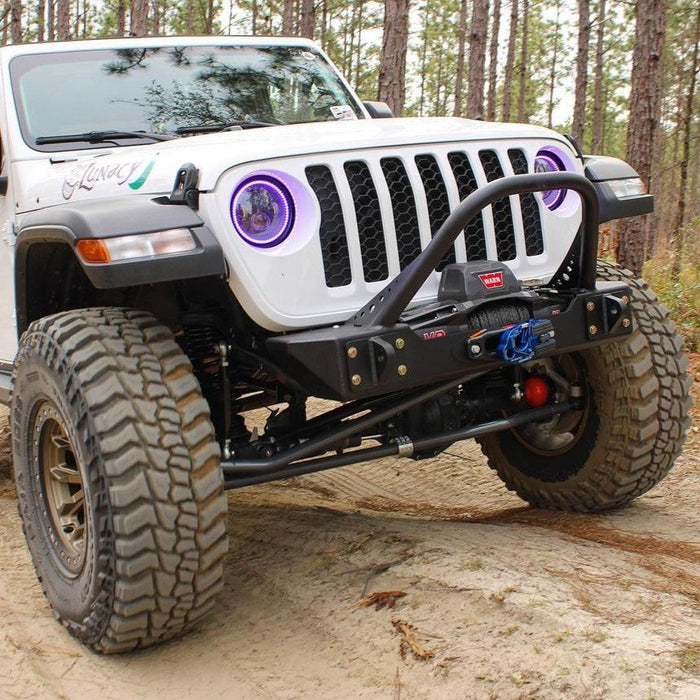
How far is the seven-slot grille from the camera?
3031mm

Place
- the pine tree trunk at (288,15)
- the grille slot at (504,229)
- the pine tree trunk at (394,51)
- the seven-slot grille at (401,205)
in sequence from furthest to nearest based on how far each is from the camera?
the pine tree trunk at (288,15) → the pine tree trunk at (394,51) → the grille slot at (504,229) → the seven-slot grille at (401,205)

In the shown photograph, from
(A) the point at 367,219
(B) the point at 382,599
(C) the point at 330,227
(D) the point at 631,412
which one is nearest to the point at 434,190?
(A) the point at 367,219

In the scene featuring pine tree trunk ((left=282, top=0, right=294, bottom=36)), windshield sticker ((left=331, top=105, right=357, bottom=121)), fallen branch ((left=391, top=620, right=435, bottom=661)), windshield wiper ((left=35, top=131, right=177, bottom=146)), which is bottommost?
fallen branch ((left=391, top=620, right=435, bottom=661))

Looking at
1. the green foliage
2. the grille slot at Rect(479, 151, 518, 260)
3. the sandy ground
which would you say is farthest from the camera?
the green foliage

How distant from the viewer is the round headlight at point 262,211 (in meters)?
2.92

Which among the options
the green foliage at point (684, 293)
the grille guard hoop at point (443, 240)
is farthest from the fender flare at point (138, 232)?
the green foliage at point (684, 293)

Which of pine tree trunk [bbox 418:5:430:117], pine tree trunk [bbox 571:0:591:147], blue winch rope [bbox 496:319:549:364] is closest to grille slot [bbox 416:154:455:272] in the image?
blue winch rope [bbox 496:319:549:364]

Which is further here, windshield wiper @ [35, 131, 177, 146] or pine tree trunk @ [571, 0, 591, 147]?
pine tree trunk @ [571, 0, 591, 147]

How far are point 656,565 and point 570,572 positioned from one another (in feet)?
1.34

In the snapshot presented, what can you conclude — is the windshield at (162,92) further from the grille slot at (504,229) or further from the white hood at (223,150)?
the grille slot at (504,229)

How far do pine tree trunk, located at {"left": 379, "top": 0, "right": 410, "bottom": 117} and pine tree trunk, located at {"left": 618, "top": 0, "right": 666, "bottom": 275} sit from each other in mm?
2420

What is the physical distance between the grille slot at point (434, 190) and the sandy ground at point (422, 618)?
1215mm

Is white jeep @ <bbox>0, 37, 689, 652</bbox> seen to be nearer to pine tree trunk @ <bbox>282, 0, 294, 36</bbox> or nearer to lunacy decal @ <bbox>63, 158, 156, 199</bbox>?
lunacy decal @ <bbox>63, 158, 156, 199</bbox>

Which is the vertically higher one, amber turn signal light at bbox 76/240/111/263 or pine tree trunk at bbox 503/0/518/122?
pine tree trunk at bbox 503/0/518/122
